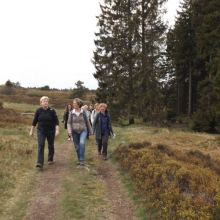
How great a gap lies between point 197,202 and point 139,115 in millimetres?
31674

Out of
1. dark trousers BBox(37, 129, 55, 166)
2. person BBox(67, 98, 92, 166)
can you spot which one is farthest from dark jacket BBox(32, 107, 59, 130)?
person BBox(67, 98, 92, 166)

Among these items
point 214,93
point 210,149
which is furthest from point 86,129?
point 214,93

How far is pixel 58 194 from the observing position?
11.4 m

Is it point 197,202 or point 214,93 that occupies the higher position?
point 214,93

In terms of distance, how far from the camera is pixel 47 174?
13805 mm

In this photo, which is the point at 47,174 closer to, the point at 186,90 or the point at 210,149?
the point at 210,149

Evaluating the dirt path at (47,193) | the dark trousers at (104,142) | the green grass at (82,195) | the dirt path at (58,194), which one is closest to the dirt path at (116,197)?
the dirt path at (58,194)

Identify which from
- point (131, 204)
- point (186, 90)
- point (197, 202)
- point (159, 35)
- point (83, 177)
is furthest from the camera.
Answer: point (186, 90)

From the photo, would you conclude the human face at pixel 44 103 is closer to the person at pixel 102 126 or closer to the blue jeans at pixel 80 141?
the blue jeans at pixel 80 141

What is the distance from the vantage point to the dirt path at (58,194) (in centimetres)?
998

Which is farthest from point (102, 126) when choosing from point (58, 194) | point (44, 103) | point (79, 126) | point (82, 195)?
point (58, 194)

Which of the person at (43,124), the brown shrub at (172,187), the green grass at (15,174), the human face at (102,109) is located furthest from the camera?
the human face at (102,109)

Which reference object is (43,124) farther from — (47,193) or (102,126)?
(47,193)

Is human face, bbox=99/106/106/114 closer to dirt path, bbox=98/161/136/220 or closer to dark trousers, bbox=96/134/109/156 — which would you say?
dark trousers, bbox=96/134/109/156
